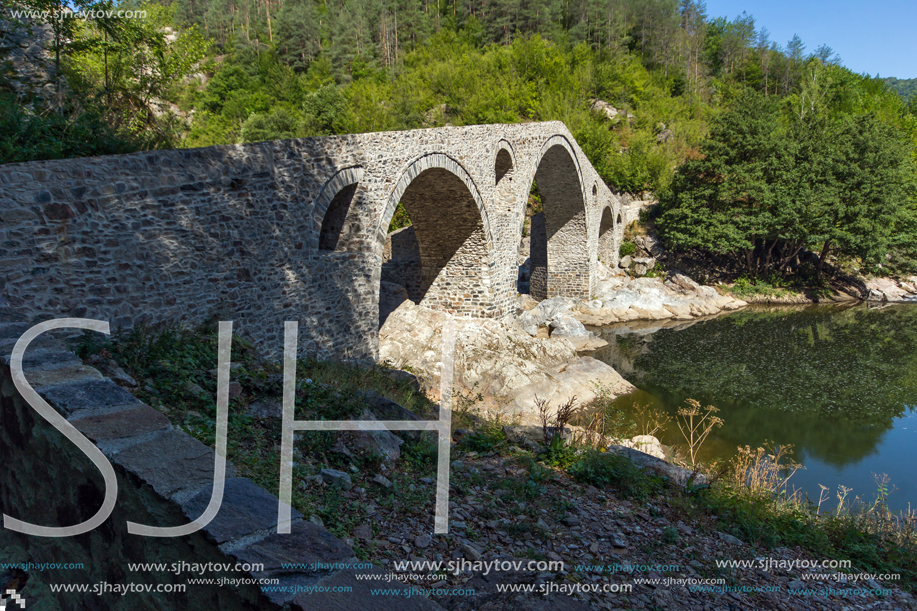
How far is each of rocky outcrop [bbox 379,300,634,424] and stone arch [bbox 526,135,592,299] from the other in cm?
782

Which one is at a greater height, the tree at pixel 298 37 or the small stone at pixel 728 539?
the tree at pixel 298 37

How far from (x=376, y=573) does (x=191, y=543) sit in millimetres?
586

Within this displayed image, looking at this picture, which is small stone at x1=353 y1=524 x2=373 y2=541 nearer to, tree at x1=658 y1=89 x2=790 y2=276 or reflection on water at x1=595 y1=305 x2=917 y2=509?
reflection on water at x1=595 y1=305 x2=917 y2=509

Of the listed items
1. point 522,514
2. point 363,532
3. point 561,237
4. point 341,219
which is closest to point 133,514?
point 363,532

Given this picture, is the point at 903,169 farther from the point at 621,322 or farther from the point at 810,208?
the point at 621,322

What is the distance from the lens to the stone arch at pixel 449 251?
37.7 ft

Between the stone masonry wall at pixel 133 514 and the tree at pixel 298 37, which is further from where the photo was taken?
the tree at pixel 298 37

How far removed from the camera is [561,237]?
66.7 feet

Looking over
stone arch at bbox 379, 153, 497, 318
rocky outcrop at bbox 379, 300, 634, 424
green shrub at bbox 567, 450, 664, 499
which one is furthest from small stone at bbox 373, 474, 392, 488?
stone arch at bbox 379, 153, 497, 318

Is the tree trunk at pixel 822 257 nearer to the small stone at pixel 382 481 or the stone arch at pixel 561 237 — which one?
the stone arch at pixel 561 237

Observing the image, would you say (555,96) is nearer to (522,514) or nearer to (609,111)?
(609,111)

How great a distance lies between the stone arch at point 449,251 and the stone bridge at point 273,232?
3 cm

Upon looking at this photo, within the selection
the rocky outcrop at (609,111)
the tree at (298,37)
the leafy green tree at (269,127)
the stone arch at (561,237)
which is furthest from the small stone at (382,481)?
the tree at (298,37)

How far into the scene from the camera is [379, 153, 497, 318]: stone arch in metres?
11.5
